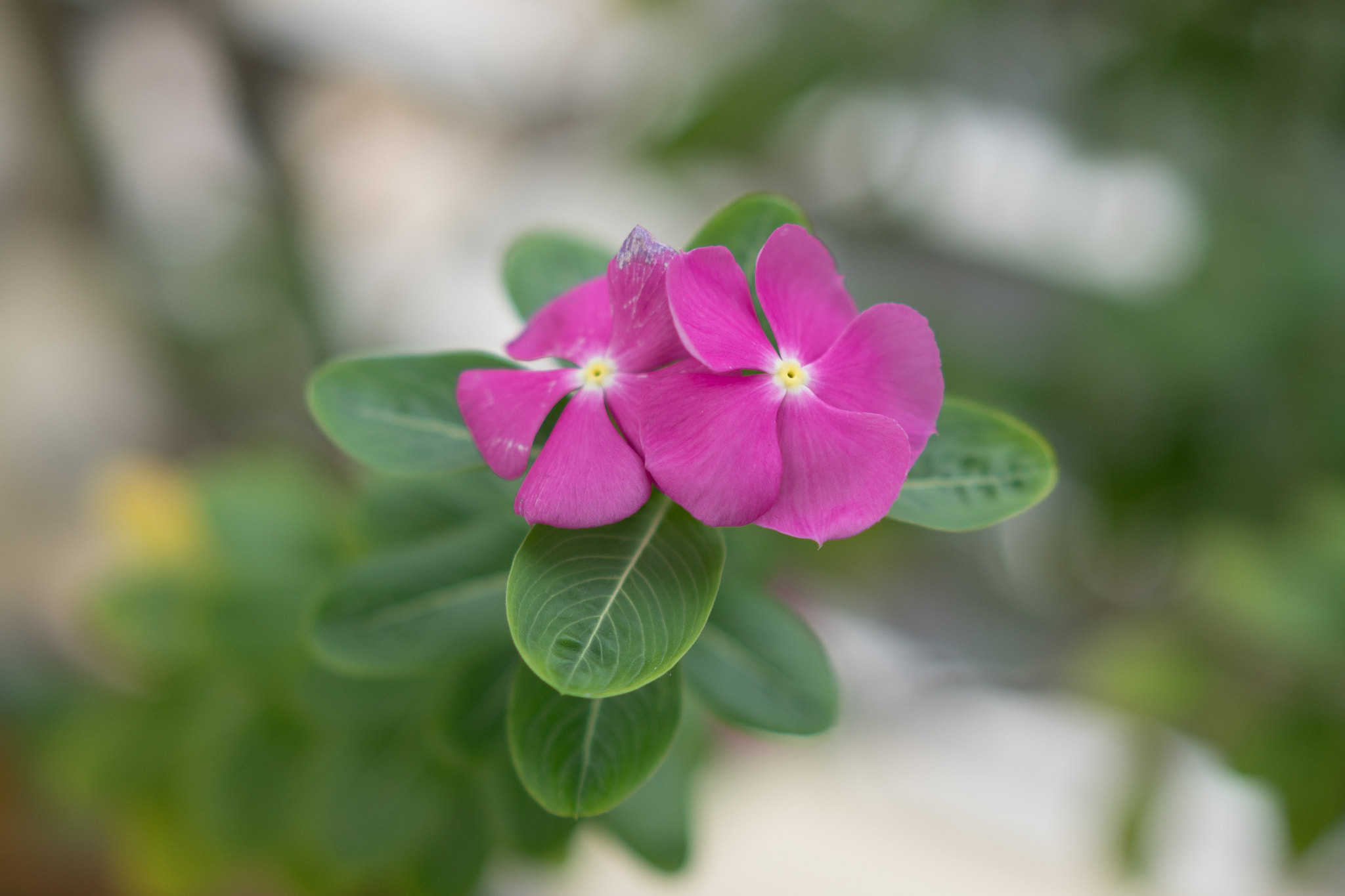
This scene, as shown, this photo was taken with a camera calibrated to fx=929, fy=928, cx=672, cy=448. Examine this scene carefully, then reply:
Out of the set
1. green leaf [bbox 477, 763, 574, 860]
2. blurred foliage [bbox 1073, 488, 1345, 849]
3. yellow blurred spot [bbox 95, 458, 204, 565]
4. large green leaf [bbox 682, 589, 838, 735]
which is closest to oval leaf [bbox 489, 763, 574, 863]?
green leaf [bbox 477, 763, 574, 860]

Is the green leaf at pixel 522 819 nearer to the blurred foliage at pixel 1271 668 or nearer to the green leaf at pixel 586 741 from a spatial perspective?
the green leaf at pixel 586 741

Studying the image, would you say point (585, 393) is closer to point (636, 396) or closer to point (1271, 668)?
point (636, 396)

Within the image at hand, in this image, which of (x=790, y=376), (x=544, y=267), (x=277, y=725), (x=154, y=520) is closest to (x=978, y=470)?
(x=790, y=376)

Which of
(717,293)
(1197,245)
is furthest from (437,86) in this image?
(717,293)

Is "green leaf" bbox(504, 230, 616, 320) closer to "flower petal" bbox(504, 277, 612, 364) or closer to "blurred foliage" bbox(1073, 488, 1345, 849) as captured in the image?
"flower petal" bbox(504, 277, 612, 364)

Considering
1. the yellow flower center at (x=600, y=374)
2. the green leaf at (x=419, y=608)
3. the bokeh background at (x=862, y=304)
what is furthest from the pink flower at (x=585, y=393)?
the bokeh background at (x=862, y=304)

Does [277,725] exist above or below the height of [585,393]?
below
